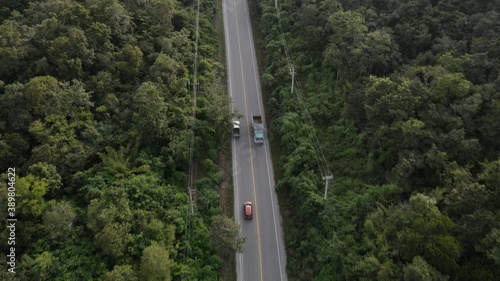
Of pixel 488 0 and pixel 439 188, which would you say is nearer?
pixel 439 188

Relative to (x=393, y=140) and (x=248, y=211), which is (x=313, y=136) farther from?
(x=248, y=211)

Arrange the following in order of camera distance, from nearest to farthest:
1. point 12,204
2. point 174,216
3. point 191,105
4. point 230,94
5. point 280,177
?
1. point 12,204
2. point 174,216
3. point 280,177
4. point 191,105
5. point 230,94

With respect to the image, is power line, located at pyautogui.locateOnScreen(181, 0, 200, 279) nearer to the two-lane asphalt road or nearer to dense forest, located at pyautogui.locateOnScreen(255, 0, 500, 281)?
the two-lane asphalt road

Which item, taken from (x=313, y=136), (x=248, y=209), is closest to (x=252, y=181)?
(x=248, y=209)

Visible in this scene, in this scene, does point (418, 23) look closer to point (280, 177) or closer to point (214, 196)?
point (280, 177)

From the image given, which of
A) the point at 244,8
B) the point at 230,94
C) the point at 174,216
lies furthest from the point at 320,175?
the point at 244,8
